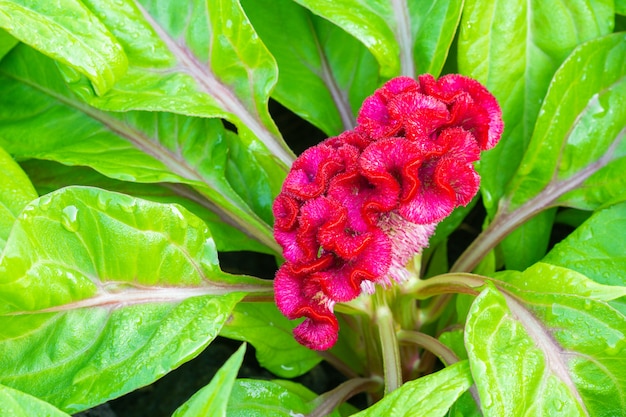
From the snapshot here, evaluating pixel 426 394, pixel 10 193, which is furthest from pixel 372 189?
pixel 10 193

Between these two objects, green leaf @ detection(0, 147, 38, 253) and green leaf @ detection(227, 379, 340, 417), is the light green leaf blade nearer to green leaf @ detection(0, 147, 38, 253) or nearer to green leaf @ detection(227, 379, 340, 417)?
green leaf @ detection(227, 379, 340, 417)

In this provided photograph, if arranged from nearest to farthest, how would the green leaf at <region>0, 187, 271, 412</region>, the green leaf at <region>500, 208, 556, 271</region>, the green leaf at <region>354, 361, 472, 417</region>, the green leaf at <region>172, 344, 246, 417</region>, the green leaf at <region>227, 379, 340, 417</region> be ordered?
1. the green leaf at <region>172, 344, 246, 417</region>
2. the green leaf at <region>354, 361, 472, 417</region>
3. the green leaf at <region>0, 187, 271, 412</region>
4. the green leaf at <region>227, 379, 340, 417</region>
5. the green leaf at <region>500, 208, 556, 271</region>

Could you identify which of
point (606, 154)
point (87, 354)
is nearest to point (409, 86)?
point (606, 154)

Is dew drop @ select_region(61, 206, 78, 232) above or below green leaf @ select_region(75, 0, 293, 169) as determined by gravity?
below

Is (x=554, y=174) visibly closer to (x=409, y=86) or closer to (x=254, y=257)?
(x=409, y=86)

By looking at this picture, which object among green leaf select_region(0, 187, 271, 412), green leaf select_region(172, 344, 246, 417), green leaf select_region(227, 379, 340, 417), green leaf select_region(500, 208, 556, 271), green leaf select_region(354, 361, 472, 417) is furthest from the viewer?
green leaf select_region(500, 208, 556, 271)

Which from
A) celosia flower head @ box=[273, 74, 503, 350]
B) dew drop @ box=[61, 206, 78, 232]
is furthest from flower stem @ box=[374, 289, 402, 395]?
dew drop @ box=[61, 206, 78, 232]

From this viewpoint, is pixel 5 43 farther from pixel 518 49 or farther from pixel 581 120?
pixel 581 120

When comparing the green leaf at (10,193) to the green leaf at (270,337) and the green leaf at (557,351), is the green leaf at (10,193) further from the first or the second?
the green leaf at (557,351)
